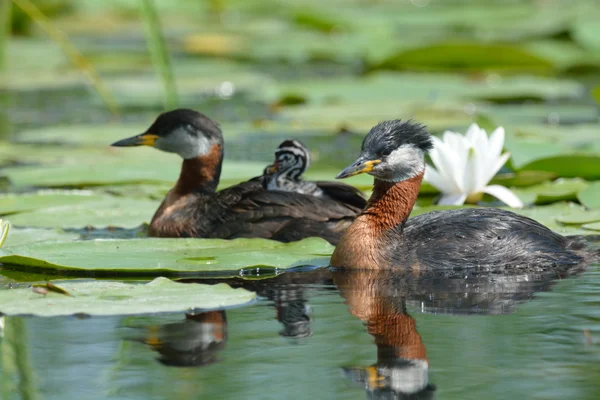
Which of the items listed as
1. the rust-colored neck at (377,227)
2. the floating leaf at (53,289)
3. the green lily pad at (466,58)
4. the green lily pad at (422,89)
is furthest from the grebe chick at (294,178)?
the green lily pad at (466,58)

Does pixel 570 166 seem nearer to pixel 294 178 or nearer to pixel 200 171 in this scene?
pixel 294 178

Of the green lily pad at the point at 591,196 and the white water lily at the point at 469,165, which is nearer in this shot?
the green lily pad at the point at 591,196

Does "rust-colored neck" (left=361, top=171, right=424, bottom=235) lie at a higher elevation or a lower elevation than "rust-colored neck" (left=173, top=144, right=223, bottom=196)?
lower

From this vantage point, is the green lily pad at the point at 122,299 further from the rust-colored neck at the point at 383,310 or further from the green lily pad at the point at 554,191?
the green lily pad at the point at 554,191

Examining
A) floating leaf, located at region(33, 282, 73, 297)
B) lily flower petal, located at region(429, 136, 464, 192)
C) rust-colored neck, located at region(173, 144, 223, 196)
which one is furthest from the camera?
rust-colored neck, located at region(173, 144, 223, 196)

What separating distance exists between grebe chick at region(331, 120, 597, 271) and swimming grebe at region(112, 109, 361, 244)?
64cm

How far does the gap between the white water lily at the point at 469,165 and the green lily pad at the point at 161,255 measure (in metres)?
1.33

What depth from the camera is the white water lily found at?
745cm

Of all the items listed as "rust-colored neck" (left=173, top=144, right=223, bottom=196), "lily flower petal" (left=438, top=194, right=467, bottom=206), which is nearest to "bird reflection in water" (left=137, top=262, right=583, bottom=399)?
"lily flower petal" (left=438, top=194, right=467, bottom=206)

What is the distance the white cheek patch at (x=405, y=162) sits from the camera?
248 inches

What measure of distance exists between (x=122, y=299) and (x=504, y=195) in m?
3.17

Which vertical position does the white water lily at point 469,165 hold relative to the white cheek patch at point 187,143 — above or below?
below

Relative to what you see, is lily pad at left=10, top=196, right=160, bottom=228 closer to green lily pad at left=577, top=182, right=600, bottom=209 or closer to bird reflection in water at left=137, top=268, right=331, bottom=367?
bird reflection in water at left=137, top=268, right=331, bottom=367

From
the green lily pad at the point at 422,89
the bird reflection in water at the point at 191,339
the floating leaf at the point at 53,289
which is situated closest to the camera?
the bird reflection in water at the point at 191,339
